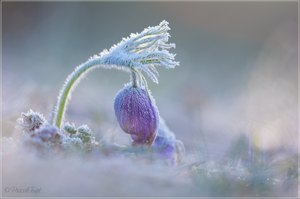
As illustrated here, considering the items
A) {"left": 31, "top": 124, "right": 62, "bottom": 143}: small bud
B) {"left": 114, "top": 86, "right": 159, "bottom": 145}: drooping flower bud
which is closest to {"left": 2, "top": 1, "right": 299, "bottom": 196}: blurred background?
{"left": 114, "top": 86, "right": 159, "bottom": 145}: drooping flower bud

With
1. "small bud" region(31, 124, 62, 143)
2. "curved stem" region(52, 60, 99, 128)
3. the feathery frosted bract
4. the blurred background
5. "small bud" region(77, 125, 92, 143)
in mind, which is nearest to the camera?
"small bud" region(31, 124, 62, 143)

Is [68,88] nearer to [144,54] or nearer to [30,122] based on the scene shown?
[30,122]

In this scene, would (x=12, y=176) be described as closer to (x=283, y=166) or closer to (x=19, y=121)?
(x=19, y=121)

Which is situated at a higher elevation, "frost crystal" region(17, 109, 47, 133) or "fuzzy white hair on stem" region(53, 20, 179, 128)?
"fuzzy white hair on stem" region(53, 20, 179, 128)

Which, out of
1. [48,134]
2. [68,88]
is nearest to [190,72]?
[68,88]

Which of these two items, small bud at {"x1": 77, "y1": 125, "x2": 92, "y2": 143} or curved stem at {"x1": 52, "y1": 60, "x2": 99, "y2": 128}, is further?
curved stem at {"x1": 52, "y1": 60, "x2": 99, "y2": 128}

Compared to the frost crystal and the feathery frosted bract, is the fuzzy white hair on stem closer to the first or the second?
the feathery frosted bract

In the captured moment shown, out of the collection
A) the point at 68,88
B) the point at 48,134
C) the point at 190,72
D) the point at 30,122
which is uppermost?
the point at 190,72

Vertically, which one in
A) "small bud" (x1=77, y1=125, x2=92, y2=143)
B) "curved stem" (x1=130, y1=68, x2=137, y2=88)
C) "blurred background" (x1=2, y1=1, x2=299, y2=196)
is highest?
"blurred background" (x1=2, y1=1, x2=299, y2=196)
